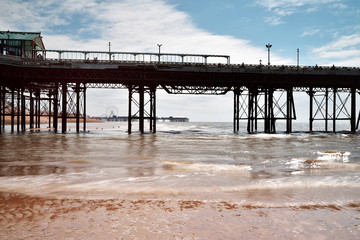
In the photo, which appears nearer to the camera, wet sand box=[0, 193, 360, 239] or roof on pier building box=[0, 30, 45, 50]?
wet sand box=[0, 193, 360, 239]

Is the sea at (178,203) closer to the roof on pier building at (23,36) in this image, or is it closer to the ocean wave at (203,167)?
the ocean wave at (203,167)

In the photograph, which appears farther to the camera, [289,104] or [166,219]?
[289,104]

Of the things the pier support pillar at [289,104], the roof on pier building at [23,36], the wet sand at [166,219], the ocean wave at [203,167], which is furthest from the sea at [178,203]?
the roof on pier building at [23,36]

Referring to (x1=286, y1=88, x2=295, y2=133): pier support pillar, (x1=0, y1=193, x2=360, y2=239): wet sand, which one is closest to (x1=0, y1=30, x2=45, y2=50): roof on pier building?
(x1=286, y1=88, x2=295, y2=133): pier support pillar

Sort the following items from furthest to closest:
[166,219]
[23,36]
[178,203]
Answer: [23,36]
[178,203]
[166,219]

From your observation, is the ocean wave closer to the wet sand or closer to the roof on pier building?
the wet sand

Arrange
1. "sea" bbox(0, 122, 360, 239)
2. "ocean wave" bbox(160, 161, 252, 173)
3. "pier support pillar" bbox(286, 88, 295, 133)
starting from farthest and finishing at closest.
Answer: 1. "pier support pillar" bbox(286, 88, 295, 133)
2. "ocean wave" bbox(160, 161, 252, 173)
3. "sea" bbox(0, 122, 360, 239)

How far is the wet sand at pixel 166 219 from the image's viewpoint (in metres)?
4.89

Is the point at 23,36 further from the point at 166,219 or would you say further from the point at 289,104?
the point at 166,219

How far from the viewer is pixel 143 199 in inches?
282

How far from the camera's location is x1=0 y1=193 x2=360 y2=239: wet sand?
4891 mm

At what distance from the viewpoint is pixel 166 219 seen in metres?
5.67

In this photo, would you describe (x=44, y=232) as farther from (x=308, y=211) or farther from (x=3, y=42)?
(x=3, y=42)

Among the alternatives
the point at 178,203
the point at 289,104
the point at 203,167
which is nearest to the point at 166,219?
the point at 178,203
